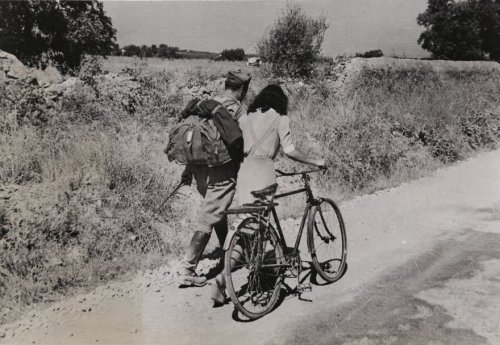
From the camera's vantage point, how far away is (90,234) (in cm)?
492

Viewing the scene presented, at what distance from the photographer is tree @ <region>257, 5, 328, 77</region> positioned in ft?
64.1

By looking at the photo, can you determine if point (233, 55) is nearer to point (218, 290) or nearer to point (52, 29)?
point (52, 29)

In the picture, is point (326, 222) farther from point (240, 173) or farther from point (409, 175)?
point (409, 175)

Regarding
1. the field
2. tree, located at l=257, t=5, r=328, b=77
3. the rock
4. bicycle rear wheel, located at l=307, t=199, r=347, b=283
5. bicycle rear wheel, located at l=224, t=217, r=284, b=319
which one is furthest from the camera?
tree, located at l=257, t=5, r=328, b=77

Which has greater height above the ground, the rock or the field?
the rock

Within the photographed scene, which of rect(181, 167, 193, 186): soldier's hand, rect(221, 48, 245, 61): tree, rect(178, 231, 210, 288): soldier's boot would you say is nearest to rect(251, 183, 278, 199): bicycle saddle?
rect(178, 231, 210, 288): soldier's boot

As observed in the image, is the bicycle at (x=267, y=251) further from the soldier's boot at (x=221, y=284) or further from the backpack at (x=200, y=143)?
the backpack at (x=200, y=143)

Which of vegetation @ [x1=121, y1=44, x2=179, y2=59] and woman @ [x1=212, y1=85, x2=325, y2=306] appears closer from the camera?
woman @ [x1=212, y1=85, x2=325, y2=306]

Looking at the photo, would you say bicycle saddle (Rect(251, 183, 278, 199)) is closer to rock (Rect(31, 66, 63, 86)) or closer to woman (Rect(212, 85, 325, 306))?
woman (Rect(212, 85, 325, 306))


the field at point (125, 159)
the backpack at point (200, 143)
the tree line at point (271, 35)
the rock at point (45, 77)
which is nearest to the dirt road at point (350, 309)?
the field at point (125, 159)

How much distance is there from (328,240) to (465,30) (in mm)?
63908

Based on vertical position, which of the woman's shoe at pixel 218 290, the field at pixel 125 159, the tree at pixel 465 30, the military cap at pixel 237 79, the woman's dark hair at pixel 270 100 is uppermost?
the tree at pixel 465 30

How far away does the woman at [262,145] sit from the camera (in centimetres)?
388

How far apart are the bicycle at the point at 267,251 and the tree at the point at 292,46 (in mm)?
15625
